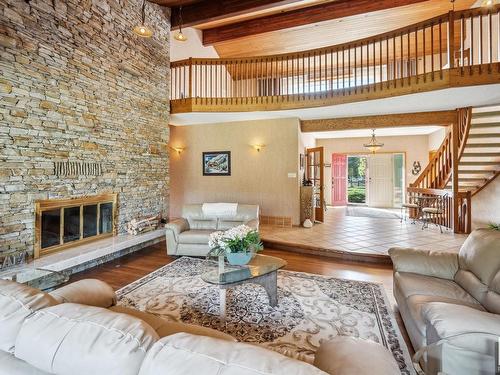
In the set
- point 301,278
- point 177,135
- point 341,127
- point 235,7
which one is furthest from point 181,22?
point 301,278

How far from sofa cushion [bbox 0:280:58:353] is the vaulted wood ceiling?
615 cm

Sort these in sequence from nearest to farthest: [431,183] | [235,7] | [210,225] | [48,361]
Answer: [48,361], [210,225], [235,7], [431,183]

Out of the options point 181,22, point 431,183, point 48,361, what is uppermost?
point 181,22

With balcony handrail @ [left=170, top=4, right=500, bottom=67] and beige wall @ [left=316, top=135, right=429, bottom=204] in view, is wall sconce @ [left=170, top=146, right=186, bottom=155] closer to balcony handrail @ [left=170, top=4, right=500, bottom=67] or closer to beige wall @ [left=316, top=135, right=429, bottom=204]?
balcony handrail @ [left=170, top=4, right=500, bottom=67]

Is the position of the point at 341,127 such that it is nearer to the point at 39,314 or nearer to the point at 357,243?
the point at 357,243

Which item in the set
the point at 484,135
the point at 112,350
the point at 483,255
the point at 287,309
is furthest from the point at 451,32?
the point at 112,350

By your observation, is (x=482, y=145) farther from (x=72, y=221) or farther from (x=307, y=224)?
(x=72, y=221)

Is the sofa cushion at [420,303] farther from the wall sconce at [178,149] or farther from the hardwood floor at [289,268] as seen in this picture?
the wall sconce at [178,149]

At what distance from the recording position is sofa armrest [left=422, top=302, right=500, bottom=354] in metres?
1.25

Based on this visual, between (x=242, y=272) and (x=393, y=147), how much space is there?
8587mm

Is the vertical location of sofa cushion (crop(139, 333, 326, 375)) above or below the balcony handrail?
below

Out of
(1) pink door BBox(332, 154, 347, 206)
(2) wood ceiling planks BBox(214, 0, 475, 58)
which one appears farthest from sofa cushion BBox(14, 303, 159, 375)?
(1) pink door BBox(332, 154, 347, 206)

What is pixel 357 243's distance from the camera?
4805 mm

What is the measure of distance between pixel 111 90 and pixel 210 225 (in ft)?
9.13
